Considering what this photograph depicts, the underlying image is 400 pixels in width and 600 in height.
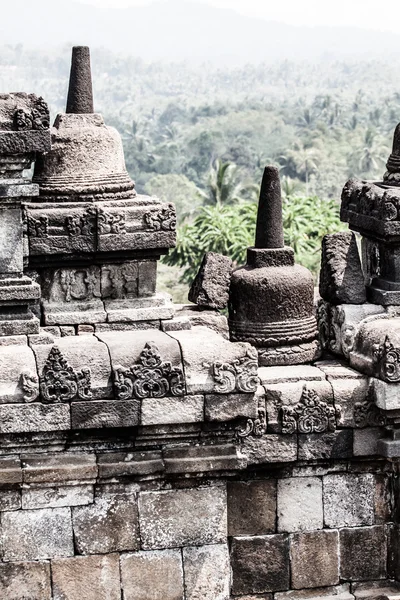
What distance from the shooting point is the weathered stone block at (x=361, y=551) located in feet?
27.5

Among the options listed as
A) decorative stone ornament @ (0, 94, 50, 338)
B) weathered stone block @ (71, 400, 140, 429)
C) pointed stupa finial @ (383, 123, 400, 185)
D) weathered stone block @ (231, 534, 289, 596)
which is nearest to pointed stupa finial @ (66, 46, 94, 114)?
decorative stone ornament @ (0, 94, 50, 338)

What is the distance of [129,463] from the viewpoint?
7.64 m

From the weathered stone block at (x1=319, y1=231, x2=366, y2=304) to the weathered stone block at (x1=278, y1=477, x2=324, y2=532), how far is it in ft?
4.29

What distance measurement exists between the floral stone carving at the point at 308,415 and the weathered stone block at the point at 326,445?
7 centimetres

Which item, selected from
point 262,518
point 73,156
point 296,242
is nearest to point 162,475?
point 262,518

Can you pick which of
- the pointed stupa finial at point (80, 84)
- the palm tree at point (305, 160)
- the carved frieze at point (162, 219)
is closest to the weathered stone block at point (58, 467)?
the carved frieze at point (162, 219)

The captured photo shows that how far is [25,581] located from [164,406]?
134 centimetres

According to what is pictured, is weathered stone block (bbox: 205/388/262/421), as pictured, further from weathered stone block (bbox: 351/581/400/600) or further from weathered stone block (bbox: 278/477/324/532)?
weathered stone block (bbox: 351/581/400/600)

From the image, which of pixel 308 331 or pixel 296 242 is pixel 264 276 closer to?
pixel 308 331

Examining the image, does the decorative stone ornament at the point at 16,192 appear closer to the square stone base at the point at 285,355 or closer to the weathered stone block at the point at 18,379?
the weathered stone block at the point at 18,379

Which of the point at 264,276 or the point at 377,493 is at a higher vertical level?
the point at 264,276

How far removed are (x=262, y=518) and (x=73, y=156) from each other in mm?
2628

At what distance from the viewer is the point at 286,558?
27.2 ft

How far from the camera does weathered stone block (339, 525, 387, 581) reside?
8391 mm
